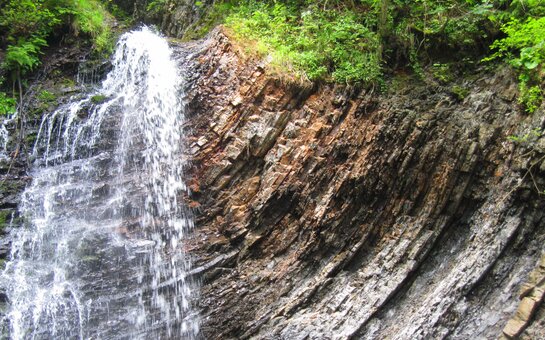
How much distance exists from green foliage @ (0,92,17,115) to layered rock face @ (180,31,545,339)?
14.1 ft

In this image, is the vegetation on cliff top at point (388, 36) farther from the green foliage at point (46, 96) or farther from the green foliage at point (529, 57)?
the green foliage at point (46, 96)

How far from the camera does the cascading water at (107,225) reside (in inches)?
269

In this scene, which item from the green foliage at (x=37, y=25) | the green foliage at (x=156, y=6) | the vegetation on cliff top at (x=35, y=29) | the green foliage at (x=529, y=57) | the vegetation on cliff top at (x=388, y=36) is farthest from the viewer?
the green foliage at (x=156, y=6)

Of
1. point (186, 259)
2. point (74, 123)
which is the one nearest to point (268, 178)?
point (186, 259)

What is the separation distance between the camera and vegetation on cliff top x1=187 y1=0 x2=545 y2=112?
6.61 meters

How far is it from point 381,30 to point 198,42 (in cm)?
500

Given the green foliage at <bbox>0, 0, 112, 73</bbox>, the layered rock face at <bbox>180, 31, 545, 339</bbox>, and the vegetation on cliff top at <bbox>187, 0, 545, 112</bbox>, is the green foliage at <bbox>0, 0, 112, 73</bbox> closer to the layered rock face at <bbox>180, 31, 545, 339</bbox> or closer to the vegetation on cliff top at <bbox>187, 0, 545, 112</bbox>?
the vegetation on cliff top at <bbox>187, 0, 545, 112</bbox>

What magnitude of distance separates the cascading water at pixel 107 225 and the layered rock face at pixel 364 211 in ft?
1.86

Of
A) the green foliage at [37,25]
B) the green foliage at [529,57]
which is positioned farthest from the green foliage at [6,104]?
the green foliage at [529,57]

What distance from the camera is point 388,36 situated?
8.43 m

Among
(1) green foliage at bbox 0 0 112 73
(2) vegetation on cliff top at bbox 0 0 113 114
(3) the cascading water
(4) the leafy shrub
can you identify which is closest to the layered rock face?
(4) the leafy shrub

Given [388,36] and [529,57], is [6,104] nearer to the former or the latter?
[388,36]

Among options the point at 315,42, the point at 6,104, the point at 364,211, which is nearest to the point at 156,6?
the point at 6,104

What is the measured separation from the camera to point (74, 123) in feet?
29.7
